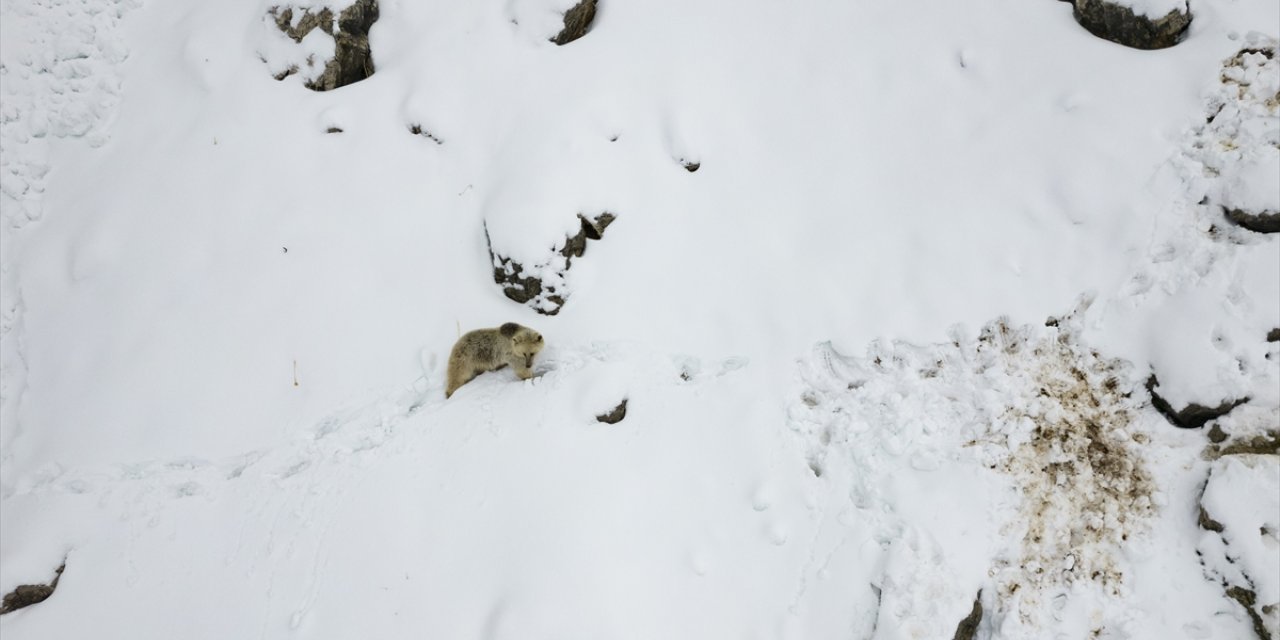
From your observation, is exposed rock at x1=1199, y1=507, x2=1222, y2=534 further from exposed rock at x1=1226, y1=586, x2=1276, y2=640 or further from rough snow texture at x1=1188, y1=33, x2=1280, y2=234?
rough snow texture at x1=1188, y1=33, x2=1280, y2=234

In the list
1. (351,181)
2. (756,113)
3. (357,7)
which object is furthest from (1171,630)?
(357,7)

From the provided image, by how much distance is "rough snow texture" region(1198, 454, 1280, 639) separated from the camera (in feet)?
14.0

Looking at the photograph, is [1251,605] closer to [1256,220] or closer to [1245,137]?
[1256,220]

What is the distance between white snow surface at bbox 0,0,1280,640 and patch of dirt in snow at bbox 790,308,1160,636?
0.03m

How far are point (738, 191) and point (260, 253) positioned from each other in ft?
17.9

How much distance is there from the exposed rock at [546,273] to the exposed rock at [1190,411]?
16.9 feet

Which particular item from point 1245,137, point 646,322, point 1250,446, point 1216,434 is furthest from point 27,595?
point 1245,137

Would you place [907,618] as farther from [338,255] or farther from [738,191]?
[338,255]

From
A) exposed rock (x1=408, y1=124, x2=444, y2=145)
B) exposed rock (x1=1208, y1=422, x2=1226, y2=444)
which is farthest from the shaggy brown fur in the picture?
exposed rock (x1=1208, y1=422, x2=1226, y2=444)

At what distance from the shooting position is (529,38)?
26.1ft

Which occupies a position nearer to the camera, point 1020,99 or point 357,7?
point 1020,99

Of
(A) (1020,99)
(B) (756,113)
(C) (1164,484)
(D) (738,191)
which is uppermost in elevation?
(A) (1020,99)

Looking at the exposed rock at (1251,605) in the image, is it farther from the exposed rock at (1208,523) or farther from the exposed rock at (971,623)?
the exposed rock at (971,623)

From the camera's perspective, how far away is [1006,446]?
17.0ft
